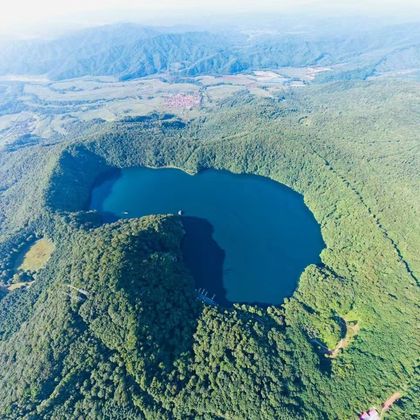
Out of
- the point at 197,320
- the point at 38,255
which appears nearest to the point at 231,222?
the point at 197,320

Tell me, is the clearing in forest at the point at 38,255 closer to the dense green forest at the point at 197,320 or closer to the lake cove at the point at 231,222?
the dense green forest at the point at 197,320

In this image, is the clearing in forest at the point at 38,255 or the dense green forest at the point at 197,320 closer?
the dense green forest at the point at 197,320

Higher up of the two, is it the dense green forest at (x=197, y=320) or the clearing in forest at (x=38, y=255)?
the dense green forest at (x=197, y=320)

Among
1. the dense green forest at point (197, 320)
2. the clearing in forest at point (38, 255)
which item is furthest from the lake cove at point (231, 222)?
the clearing in forest at point (38, 255)

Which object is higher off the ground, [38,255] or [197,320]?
Answer: [197,320]

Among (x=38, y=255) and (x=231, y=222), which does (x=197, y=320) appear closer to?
(x=231, y=222)

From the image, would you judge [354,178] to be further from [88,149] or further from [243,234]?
[88,149]

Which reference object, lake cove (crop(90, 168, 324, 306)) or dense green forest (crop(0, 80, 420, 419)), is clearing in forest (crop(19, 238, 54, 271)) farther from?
lake cove (crop(90, 168, 324, 306))

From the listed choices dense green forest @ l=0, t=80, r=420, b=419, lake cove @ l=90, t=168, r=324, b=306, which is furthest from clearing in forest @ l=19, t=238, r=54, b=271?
lake cove @ l=90, t=168, r=324, b=306
